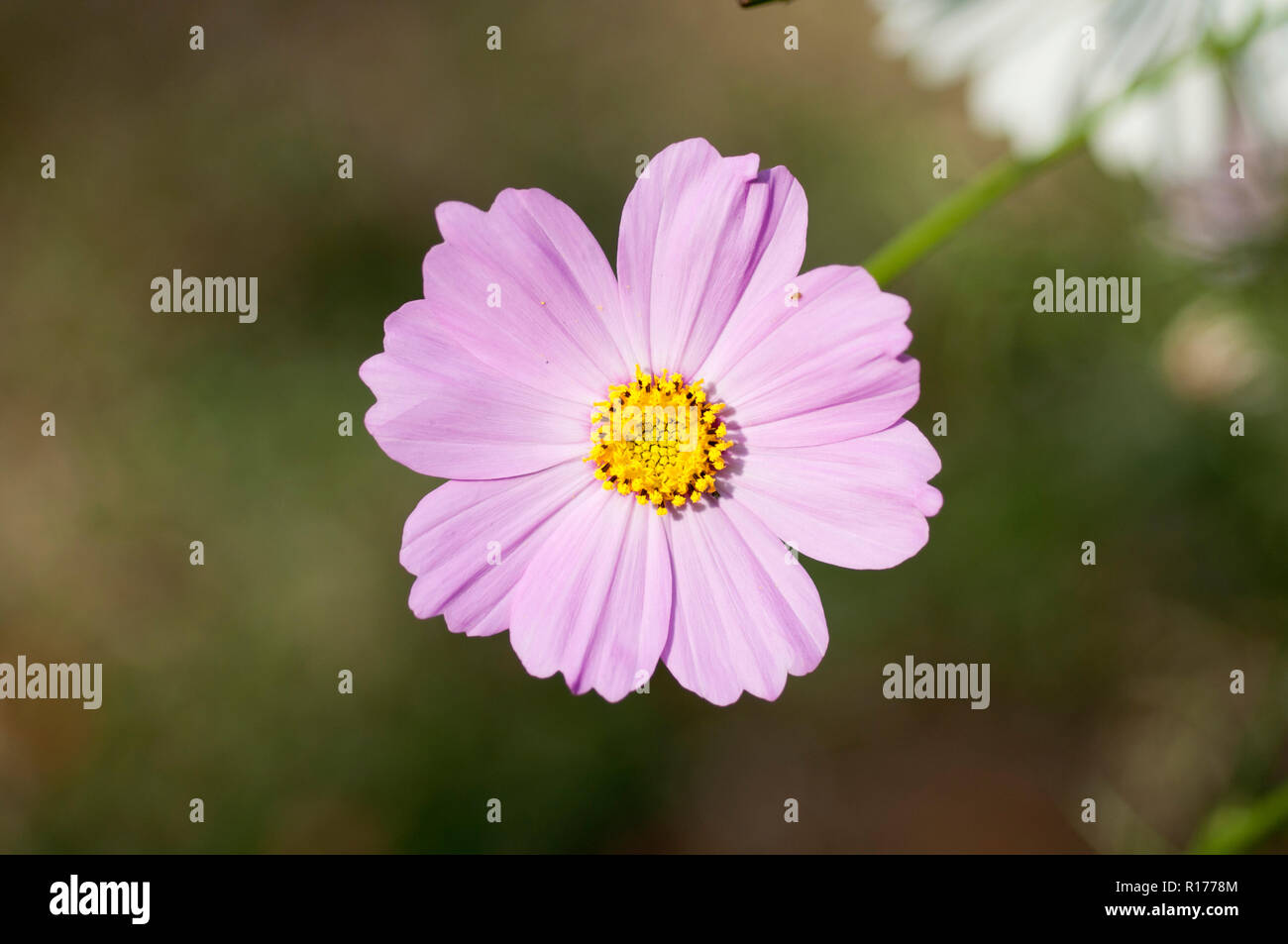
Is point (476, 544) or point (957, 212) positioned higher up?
point (957, 212)

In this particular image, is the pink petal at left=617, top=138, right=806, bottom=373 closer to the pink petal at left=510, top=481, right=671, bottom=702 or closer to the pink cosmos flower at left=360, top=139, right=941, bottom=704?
the pink cosmos flower at left=360, top=139, right=941, bottom=704

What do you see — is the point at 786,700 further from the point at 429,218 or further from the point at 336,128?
the point at 336,128

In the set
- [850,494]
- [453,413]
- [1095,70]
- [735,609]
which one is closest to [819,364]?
[850,494]

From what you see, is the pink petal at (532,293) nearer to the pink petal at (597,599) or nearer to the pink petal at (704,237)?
the pink petal at (704,237)

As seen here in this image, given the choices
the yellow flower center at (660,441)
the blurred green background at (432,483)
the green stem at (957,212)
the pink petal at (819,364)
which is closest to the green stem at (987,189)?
the green stem at (957,212)

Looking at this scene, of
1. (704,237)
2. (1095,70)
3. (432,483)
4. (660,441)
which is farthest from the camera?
(432,483)

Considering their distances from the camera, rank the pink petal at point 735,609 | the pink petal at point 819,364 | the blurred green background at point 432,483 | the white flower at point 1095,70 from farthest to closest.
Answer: the blurred green background at point 432,483 → the white flower at point 1095,70 → the pink petal at point 735,609 → the pink petal at point 819,364

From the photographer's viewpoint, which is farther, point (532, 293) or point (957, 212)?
point (957, 212)

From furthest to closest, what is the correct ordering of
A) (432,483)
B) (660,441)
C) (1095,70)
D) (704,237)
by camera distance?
1. (432,483)
2. (1095,70)
3. (660,441)
4. (704,237)

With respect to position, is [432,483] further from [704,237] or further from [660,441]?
[704,237]
